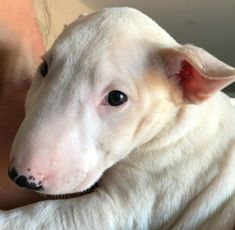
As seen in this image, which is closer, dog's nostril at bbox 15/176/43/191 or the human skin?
dog's nostril at bbox 15/176/43/191

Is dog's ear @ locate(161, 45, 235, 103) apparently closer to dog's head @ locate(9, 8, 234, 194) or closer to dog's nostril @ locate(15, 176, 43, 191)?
dog's head @ locate(9, 8, 234, 194)

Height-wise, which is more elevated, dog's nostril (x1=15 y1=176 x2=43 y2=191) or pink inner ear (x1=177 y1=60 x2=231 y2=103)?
pink inner ear (x1=177 y1=60 x2=231 y2=103)

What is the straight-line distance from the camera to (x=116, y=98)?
1.10 meters

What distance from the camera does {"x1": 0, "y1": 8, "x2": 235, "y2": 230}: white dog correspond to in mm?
1047

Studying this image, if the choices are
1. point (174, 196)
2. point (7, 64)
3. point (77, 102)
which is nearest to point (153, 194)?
point (174, 196)

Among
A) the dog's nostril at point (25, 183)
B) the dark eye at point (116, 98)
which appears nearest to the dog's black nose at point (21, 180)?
the dog's nostril at point (25, 183)

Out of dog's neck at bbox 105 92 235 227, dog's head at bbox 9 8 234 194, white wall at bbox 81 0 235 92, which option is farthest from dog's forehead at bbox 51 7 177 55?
white wall at bbox 81 0 235 92

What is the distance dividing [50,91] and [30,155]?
0.13 meters

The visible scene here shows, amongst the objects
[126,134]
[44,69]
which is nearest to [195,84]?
[126,134]

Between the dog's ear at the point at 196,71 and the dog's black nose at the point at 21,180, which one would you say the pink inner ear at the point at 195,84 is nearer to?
the dog's ear at the point at 196,71

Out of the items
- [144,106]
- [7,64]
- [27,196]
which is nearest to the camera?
[144,106]

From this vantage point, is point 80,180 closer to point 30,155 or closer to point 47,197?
point 30,155

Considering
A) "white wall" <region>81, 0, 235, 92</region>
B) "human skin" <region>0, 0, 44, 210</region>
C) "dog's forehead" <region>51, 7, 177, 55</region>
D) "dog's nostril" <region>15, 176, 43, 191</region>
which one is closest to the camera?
"dog's nostril" <region>15, 176, 43, 191</region>

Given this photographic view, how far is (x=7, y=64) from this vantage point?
139cm
